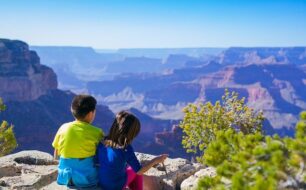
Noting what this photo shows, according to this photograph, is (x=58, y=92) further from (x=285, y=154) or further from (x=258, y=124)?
(x=285, y=154)

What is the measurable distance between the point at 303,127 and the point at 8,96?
405 ft

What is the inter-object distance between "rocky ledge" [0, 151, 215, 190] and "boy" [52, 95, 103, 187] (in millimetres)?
1119

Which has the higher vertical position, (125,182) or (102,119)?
(125,182)

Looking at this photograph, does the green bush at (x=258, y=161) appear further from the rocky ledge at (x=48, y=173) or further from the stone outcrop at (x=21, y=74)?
the stone outcrop at (x=21, y=74)

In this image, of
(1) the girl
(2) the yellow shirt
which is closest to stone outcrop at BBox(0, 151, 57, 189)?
(2) the yellow shirt

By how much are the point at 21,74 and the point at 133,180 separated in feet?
411

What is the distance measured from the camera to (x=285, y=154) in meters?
5.43

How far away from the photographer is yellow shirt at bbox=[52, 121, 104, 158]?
8.44 metres

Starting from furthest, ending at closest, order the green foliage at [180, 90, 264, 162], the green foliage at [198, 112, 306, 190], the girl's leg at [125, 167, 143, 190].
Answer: the green foliage at [180, 90, 264, 162] < the girl's leg at [125, 167, 143, 190] < the green foliage at [198, 112, 306, 190]

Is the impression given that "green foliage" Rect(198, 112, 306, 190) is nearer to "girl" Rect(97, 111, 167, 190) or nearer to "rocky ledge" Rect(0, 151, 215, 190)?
"girl" Rect(97, 111, 167, 190)

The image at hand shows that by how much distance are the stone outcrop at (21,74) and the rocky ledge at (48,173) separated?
110 metres

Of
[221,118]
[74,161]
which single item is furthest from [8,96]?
[74,161]

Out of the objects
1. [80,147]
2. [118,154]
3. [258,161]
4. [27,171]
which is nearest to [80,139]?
[80,147]

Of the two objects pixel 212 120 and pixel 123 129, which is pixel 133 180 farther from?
→ pixel 212 120
